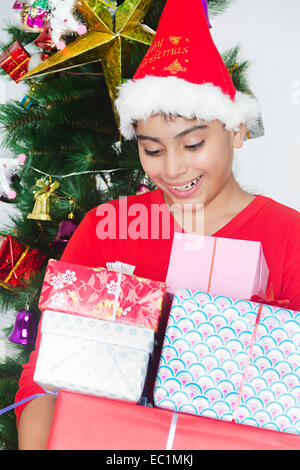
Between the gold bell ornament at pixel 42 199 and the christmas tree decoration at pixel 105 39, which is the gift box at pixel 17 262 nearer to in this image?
the gold bell ornament at pixel 42 199

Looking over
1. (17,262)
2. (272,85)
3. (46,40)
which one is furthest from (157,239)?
(272,85)

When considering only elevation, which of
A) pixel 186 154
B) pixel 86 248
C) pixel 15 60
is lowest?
pixel 86 248

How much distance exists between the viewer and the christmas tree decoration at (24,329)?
1529 millimetres

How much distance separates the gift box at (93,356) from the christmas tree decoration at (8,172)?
0.73 metres

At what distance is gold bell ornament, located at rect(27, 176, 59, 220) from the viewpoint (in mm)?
1486

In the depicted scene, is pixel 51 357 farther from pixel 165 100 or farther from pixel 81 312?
pixel 165 100

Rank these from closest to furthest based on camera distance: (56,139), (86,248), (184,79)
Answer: (184,79), (86,248), (56,139)

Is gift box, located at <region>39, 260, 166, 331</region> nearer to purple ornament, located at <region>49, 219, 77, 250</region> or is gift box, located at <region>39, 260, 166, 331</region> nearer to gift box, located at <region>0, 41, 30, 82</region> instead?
purple ornament, located at <region>49, 219, 77, 250</region>

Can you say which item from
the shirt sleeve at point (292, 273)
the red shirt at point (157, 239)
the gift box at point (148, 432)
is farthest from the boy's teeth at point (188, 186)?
the gift box at point (148, 432)

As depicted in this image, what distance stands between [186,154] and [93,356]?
1.69ft

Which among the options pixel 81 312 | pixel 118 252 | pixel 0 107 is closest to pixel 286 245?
pixel 118 252

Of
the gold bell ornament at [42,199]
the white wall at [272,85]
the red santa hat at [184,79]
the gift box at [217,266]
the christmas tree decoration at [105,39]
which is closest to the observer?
the gift box at [217,266]

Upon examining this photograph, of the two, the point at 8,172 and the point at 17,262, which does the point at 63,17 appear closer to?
the point at 8,172

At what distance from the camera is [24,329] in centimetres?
153
